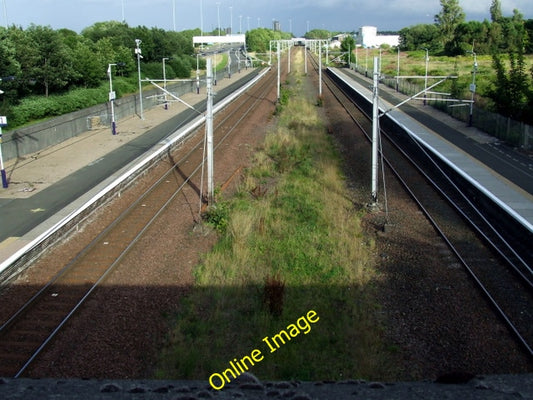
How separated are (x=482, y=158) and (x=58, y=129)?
22.9 metres

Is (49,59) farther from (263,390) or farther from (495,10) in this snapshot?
(495,10)

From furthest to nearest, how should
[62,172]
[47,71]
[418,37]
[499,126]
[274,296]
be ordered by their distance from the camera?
[418,37]
[47,71]
[499,126]
[62,172]
[274,296]

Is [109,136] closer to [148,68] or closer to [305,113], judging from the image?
[305,113]

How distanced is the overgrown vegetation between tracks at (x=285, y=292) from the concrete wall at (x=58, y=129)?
41.8 feet

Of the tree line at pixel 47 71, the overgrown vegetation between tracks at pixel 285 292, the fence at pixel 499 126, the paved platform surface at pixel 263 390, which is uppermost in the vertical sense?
the tree line at pixel 47 71

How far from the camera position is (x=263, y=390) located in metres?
7.42

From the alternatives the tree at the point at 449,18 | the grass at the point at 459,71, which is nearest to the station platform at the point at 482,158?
the grass at the point at 459,71

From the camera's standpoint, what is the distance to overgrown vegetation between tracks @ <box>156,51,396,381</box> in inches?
402

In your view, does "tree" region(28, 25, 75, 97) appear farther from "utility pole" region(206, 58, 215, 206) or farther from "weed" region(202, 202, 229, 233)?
"weed" region(202, 202, 229, 233)

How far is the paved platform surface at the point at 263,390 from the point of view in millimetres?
7086

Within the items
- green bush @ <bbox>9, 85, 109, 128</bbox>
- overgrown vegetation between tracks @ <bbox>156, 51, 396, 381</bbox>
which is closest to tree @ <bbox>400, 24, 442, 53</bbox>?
green bush @ <bbox>9, 85, 109, 128</bbox>

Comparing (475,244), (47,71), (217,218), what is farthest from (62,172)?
(475,244)

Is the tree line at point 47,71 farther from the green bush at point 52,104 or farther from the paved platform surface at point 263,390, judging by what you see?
the paved platform surface at point 263,390

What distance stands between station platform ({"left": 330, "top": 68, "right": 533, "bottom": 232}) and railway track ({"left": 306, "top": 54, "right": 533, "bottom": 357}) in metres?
0.84
